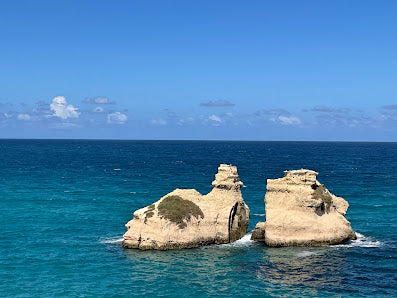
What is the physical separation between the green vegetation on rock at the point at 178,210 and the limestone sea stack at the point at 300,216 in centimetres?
806

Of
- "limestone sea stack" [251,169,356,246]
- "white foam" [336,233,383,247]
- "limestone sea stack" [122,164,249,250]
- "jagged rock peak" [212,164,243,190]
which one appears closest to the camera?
"limestone sea stack" [122,164,249,250]

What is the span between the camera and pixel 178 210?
5062 centimetres

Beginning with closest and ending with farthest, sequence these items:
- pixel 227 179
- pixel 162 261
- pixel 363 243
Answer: pixel 162 261
pixel 363 243
pixel 227 179

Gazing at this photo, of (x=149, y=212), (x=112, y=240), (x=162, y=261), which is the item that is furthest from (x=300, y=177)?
(x=112, y=240)

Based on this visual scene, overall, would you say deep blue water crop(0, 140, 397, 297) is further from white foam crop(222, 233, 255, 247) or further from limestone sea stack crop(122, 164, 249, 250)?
limestone sea stack crop(122, 164, 249, 250)

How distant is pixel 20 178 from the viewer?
108500 mm

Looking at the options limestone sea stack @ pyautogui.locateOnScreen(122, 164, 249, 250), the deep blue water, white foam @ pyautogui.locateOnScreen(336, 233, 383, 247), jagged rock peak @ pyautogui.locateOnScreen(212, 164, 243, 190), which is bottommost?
the deep blue water

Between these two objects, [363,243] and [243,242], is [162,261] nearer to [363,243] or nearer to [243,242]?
[243,242]

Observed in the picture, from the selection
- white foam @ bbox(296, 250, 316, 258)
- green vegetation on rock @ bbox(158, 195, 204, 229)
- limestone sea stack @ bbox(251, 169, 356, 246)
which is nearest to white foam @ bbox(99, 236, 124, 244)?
green vegetation on rock @ bbox(158, 195, 204, 229)

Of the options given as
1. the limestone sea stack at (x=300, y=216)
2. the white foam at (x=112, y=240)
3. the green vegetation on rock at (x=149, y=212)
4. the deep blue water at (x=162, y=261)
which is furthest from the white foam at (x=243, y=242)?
the white foam at (x=112, y=240)

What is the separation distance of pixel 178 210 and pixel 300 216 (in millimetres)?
13751

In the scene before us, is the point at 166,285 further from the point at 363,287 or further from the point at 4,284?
the point at 363,287

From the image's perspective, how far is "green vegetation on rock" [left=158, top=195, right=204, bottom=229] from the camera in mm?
49812

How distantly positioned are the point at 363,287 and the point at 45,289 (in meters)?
26.9
